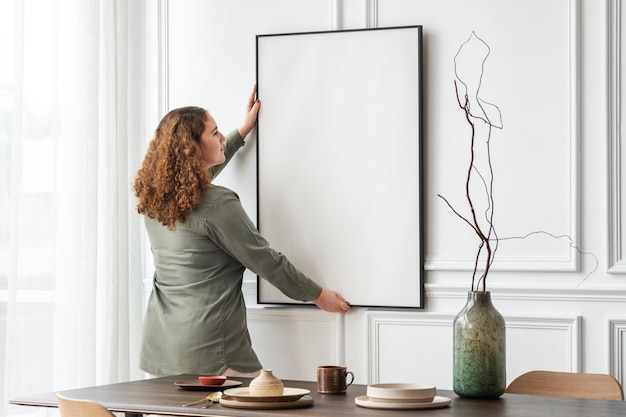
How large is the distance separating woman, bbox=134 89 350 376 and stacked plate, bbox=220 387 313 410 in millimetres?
901

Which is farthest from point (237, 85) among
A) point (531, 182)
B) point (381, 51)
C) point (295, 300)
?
point (531, 182)

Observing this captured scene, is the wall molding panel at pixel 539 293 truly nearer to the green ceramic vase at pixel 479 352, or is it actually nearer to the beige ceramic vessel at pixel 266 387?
the green ceramic vase at pixel 479 352

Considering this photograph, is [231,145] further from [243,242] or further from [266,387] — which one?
[266,387]

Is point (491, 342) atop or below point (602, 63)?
below

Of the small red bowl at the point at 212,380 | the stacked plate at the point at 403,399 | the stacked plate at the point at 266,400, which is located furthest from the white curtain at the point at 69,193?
the stacked plate at the point at 403,399

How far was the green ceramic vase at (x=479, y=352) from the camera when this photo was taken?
2.29 metres

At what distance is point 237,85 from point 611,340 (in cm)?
178

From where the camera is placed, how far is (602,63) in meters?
3.19

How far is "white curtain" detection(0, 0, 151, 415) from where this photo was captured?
3.13 metres

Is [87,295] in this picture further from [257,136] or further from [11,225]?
[257,136]

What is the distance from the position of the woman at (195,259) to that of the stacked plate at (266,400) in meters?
0.90

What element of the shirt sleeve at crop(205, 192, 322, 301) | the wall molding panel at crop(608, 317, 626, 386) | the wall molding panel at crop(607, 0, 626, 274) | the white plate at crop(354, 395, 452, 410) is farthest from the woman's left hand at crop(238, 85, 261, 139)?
the white plate at crop(354, 395, 452, 410)

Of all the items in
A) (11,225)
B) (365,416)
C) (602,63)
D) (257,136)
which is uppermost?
(602,63)

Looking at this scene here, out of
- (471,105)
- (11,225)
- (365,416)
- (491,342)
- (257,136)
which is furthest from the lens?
(257,136)
